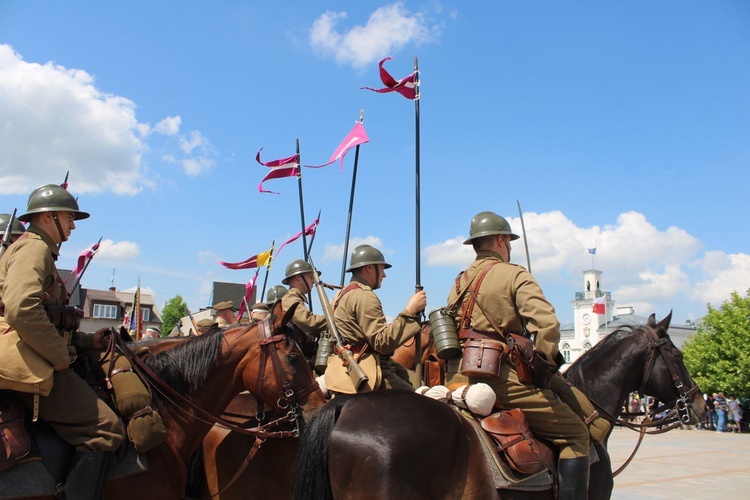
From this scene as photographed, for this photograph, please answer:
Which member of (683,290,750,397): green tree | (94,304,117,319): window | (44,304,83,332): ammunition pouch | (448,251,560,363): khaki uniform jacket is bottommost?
(44,304,83,332): ammunition pouch

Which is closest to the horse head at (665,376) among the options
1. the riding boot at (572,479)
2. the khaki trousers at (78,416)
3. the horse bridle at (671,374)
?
the horse bridle at (671,374)

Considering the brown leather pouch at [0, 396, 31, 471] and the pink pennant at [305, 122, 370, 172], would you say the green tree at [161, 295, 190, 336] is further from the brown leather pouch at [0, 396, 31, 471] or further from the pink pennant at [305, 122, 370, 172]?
the brown leather pouch at [0, 396, 31, 471]

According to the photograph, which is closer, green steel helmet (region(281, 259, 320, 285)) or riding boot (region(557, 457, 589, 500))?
riding boot (region(557, 457, 589, 500))

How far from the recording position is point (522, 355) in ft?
17.0

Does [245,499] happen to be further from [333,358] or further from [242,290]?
[242,290]

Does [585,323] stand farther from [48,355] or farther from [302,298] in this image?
[48,355]

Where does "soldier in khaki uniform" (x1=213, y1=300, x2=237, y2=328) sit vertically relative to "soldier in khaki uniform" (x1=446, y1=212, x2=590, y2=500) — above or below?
above

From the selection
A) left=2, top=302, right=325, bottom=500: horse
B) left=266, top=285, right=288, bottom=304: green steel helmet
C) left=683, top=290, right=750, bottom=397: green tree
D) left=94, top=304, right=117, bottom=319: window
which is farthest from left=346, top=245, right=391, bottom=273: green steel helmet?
left=94, top=304, right=117, bottom=319: window

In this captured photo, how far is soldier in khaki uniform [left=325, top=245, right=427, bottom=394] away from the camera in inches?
261

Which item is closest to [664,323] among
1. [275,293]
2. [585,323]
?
[275,293]

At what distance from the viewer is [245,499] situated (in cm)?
595

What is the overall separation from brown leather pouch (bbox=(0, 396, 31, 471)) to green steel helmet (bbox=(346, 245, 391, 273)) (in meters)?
3.88

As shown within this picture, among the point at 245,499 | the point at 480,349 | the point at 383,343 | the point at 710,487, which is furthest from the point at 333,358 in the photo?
the point at 710,487

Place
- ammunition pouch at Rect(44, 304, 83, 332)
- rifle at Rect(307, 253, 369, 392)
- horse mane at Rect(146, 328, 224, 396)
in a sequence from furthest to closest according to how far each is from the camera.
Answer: rifle at Rect(307, 253, 369, 392) < horse mane at Rect(146, 328, 224, 396) < ammunition pouch at Rect(44, 304, 83, 332)
